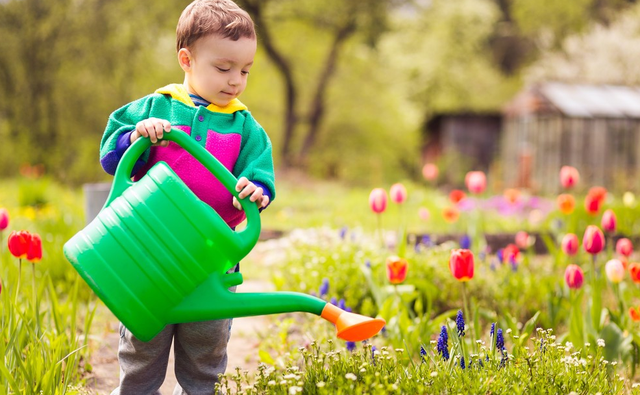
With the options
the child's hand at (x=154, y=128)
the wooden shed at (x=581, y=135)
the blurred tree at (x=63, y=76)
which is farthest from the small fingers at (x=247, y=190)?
the wooden shed at (x=581, y=135)

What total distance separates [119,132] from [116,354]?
1.29 m

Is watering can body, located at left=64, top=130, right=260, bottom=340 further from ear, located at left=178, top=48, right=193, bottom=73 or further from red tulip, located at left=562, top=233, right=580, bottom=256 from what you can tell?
red tulip, located at left=562, top=233, right=580, bottom=256

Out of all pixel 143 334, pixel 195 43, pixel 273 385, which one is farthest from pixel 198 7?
pixel 273 385

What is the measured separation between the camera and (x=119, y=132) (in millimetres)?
1777

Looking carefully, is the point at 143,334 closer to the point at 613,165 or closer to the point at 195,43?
the point at 195,43

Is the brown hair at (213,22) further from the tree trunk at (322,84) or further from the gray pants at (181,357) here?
the tree trunk at (322,84)

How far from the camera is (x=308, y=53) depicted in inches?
637

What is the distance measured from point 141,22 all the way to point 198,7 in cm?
1236

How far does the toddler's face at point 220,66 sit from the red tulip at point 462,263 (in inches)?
36.9

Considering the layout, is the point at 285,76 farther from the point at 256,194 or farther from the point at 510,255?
the point at 256,194

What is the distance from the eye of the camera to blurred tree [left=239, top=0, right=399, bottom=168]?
15.0 m

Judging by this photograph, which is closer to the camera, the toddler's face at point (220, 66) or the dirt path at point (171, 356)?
the toddler's face at point (220, 66)

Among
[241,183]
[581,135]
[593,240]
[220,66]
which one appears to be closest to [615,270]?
[593,240]

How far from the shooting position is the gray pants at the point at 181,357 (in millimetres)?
1873
